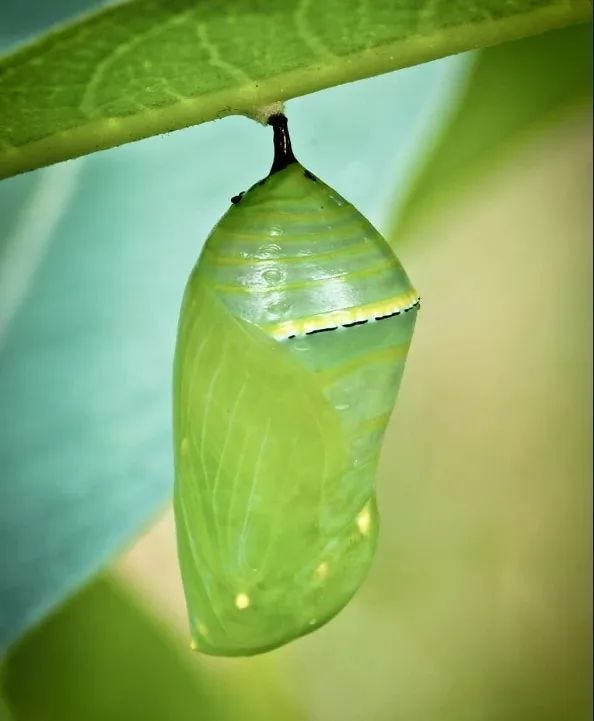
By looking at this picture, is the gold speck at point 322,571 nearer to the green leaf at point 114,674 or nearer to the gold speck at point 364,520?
the gold speck at point 364,520

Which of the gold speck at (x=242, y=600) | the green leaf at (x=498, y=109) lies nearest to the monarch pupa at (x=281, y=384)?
the gold speck at (x=242, y=600)

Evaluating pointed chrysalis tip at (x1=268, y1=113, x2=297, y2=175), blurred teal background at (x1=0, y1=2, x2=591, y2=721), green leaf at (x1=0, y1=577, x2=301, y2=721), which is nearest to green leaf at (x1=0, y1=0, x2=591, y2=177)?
pointed chrysalis tip at (x1=268, y1=113, x2=297, y2=175)

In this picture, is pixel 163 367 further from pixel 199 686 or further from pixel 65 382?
pixel 199 686

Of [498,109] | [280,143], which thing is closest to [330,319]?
[280,143]

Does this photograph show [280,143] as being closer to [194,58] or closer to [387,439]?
[194,58]

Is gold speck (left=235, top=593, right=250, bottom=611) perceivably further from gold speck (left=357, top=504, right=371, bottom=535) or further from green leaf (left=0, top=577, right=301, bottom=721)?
green leaf (left=0, top=577, right=301, bottom=721)

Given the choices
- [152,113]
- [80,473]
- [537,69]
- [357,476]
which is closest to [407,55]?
[152,113]
